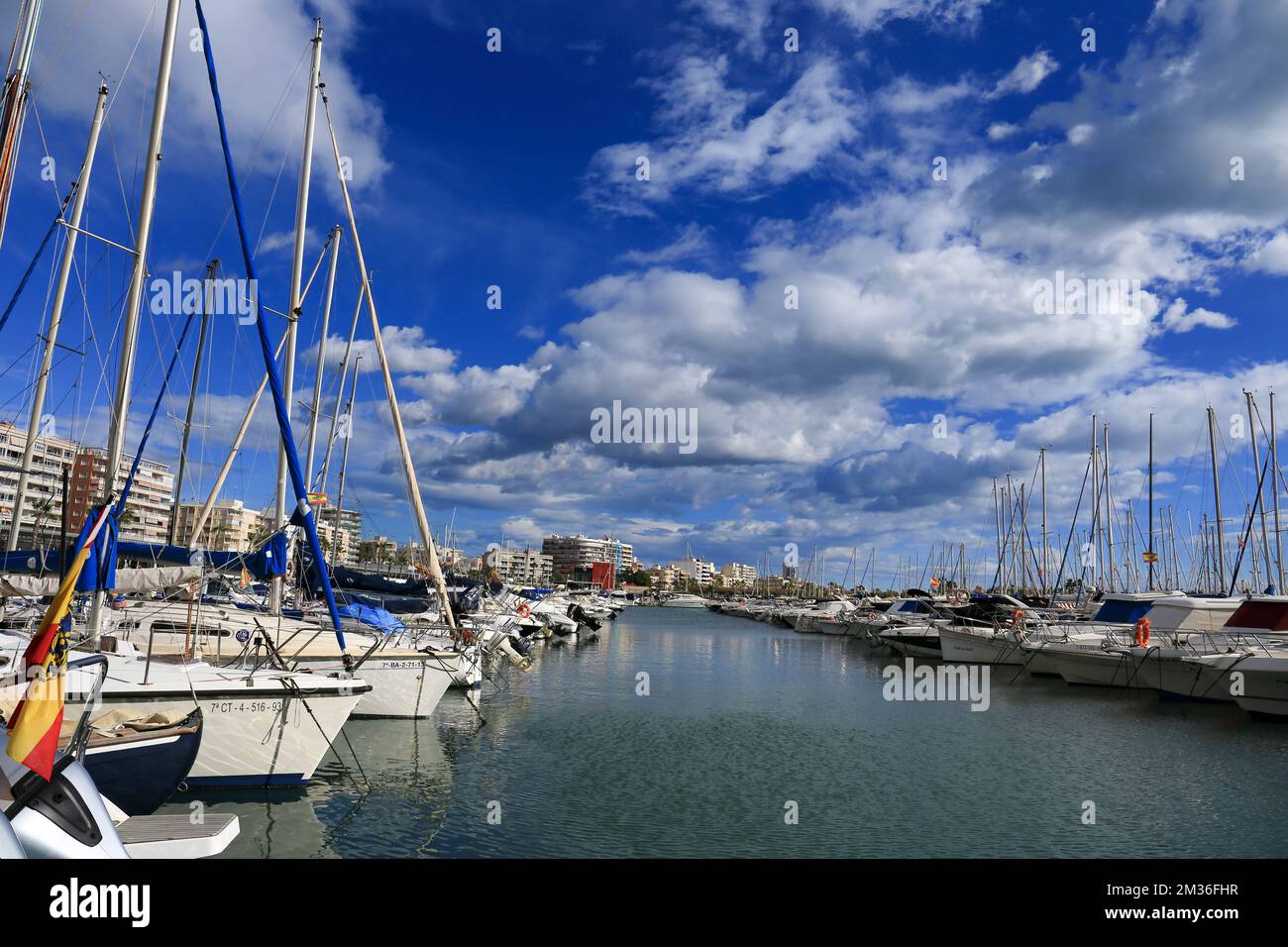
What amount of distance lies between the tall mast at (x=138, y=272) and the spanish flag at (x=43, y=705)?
24.0 feet

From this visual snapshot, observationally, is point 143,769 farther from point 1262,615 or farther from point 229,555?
point 1262,615

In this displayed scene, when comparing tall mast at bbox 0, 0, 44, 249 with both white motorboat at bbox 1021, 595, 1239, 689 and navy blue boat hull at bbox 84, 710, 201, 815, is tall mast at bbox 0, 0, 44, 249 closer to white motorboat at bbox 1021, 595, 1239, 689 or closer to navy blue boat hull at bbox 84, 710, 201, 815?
navy blue boat hull at bbox 84, 710, 201, 815

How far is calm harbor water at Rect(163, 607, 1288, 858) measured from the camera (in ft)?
48.2

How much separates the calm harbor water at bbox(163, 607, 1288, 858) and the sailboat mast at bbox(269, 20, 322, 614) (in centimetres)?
637

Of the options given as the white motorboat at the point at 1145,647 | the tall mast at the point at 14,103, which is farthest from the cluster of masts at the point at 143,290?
the white motorboat at the point at 1145,647

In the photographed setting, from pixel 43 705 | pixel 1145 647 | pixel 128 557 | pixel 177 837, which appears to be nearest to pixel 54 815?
pixel 43 705

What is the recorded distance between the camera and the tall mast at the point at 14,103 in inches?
526

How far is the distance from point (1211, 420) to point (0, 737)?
65231 mm

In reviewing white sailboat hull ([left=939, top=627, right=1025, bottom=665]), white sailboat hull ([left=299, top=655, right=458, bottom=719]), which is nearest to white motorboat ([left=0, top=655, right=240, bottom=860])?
white sailboat hull ([left=299, top=655, right=458, bottom=719])

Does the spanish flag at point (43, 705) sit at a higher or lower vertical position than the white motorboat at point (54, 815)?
higher

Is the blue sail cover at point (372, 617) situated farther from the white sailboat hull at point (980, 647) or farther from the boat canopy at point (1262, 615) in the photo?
the boat canopy at point (1262, 615)
